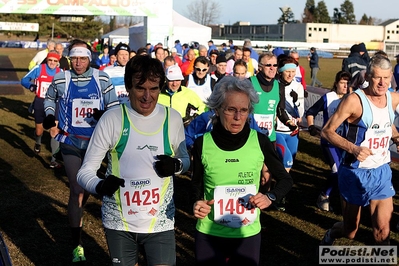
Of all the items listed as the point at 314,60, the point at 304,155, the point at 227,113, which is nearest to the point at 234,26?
the point at 314,60

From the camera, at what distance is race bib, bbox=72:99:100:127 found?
5.67 m

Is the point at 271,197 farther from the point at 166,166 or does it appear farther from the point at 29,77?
the point at 29,77

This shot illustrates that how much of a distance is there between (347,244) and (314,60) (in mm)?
20671

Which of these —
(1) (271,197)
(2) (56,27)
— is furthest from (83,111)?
(2) (56,27)

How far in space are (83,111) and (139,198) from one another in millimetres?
2403

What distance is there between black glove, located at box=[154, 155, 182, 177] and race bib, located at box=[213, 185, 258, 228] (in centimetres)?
32

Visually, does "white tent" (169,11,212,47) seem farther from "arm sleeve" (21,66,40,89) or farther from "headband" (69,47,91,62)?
"headband" (69,47,91,62)

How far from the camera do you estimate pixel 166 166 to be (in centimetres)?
334

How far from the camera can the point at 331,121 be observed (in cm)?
493

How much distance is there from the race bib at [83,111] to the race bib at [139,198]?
92.5 inches

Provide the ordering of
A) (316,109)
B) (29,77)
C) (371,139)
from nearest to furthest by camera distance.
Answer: (371,139) → (316,109) → (29,77)

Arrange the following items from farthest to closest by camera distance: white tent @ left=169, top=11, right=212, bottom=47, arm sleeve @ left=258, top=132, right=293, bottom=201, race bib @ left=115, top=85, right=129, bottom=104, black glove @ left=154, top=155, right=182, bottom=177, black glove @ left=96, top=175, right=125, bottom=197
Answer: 1. white tent @ left=169, top=11, right=212, bottom=47
2. race bib @ left=115, top=85, right=129, bottom=104
3. arm sleeve @ left=258, top=132, right=293, bottom=201
4. black glove @ left=154, top=155, right=182, bottom=177
5. black glove @ left=96, top=175, right=125, bottom=197

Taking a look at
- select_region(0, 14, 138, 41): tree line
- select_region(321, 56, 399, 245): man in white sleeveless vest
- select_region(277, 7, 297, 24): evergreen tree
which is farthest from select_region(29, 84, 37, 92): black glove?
select_region(277, 7, 297, 24): evergreen tree

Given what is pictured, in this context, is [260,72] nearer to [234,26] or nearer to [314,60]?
[314,60]
